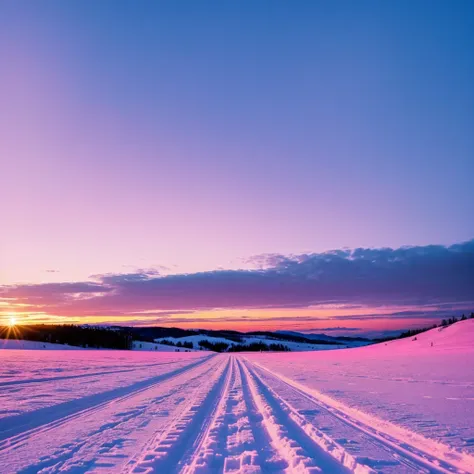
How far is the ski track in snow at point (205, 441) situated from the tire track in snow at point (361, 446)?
0.5 inches

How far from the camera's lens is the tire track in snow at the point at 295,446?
4.74 m

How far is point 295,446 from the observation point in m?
5.66

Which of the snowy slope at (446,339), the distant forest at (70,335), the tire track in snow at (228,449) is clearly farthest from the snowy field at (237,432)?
the distant forest at (70,335)

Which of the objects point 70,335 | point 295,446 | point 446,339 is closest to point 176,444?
point 295,446

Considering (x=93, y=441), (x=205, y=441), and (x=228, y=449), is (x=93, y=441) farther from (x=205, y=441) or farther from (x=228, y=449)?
(x=228, y=449)

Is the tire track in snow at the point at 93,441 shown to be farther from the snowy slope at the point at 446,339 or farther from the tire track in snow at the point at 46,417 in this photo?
the snowy slope at the point at 446,339

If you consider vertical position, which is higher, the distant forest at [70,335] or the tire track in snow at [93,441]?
the tire track in snow at [93,441]

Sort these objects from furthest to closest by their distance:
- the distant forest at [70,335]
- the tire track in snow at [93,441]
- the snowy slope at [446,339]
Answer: the distant forest at [70,335]
the snowy slope at [446,339]
the tire track in snow at [93,441]

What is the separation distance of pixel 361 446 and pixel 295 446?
0.93 metres

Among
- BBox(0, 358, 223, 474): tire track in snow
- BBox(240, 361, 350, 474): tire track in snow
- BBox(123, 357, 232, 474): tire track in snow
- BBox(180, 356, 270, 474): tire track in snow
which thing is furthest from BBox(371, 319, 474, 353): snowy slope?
BBox(0, 358, 223, 474): tire track in snow

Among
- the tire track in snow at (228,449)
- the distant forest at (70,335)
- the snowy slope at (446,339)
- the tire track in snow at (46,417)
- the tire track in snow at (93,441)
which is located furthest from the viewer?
the distant forest at (70,335)

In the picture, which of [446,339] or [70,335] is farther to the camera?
[70,335]

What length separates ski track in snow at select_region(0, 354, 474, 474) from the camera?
15.8 feet

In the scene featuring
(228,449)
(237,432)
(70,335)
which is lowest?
(70,335)
